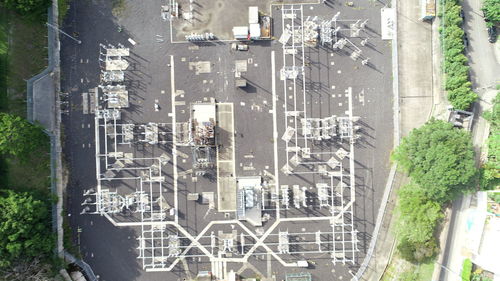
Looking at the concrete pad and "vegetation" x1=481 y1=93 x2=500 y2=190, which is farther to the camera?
the concrete pad

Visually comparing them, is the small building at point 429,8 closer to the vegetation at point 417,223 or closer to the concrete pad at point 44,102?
the vegetation at point 417,223

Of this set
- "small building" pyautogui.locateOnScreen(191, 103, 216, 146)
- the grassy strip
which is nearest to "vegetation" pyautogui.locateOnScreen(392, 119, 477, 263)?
"small building" pyautogui.locateOnScreen(191, 103, 216, 146)

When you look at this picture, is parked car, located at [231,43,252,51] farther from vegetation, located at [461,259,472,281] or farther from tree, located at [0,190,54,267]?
vegetation, located at [461,259,472,281]

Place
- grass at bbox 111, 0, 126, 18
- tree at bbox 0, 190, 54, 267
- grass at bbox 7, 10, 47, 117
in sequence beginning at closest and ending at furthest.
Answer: tree at bbox 0, 190, 54, 267 < grass at bbox 7, 10, 47, 117 < grass at bbox 111, 0, 126, 18

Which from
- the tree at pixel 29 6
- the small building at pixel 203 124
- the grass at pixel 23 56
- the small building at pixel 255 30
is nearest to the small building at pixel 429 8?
the small building at pixel 255 30

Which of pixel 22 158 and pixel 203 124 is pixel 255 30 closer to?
pixel 203 124
